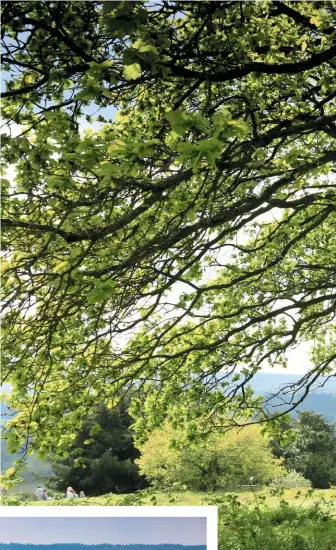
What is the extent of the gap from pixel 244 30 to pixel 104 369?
113 inches

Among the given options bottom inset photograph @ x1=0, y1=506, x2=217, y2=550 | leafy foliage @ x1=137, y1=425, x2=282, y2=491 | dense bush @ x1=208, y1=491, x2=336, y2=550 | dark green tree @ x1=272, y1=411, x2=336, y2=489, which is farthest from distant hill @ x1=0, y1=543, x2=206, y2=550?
dark green tree @ x1=272, y1=411, x2=336, y2=489

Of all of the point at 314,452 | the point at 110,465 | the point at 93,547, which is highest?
the point at 110,465

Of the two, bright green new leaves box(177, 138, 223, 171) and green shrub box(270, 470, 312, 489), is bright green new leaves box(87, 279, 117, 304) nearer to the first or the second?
bright green new leaves box(177, 138, 223, 171)

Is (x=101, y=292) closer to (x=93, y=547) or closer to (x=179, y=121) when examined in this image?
(x=179, y=121)

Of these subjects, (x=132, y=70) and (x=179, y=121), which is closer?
(x=179, y=121)

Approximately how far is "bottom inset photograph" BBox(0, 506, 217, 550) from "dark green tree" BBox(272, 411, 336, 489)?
15.7 metres

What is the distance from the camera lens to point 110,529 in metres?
3.45

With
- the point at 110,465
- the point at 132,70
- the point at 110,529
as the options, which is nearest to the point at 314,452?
the point at 110,465

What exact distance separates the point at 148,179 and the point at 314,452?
687 inches

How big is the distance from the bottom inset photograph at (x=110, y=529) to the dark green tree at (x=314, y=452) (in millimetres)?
15665

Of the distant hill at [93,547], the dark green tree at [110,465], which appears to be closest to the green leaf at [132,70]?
the distant hill at [93,547]

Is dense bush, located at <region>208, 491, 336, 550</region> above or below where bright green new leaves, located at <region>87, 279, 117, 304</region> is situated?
below

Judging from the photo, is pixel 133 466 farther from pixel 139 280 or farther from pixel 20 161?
pixel 20 161

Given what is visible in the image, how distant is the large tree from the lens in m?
3.39
